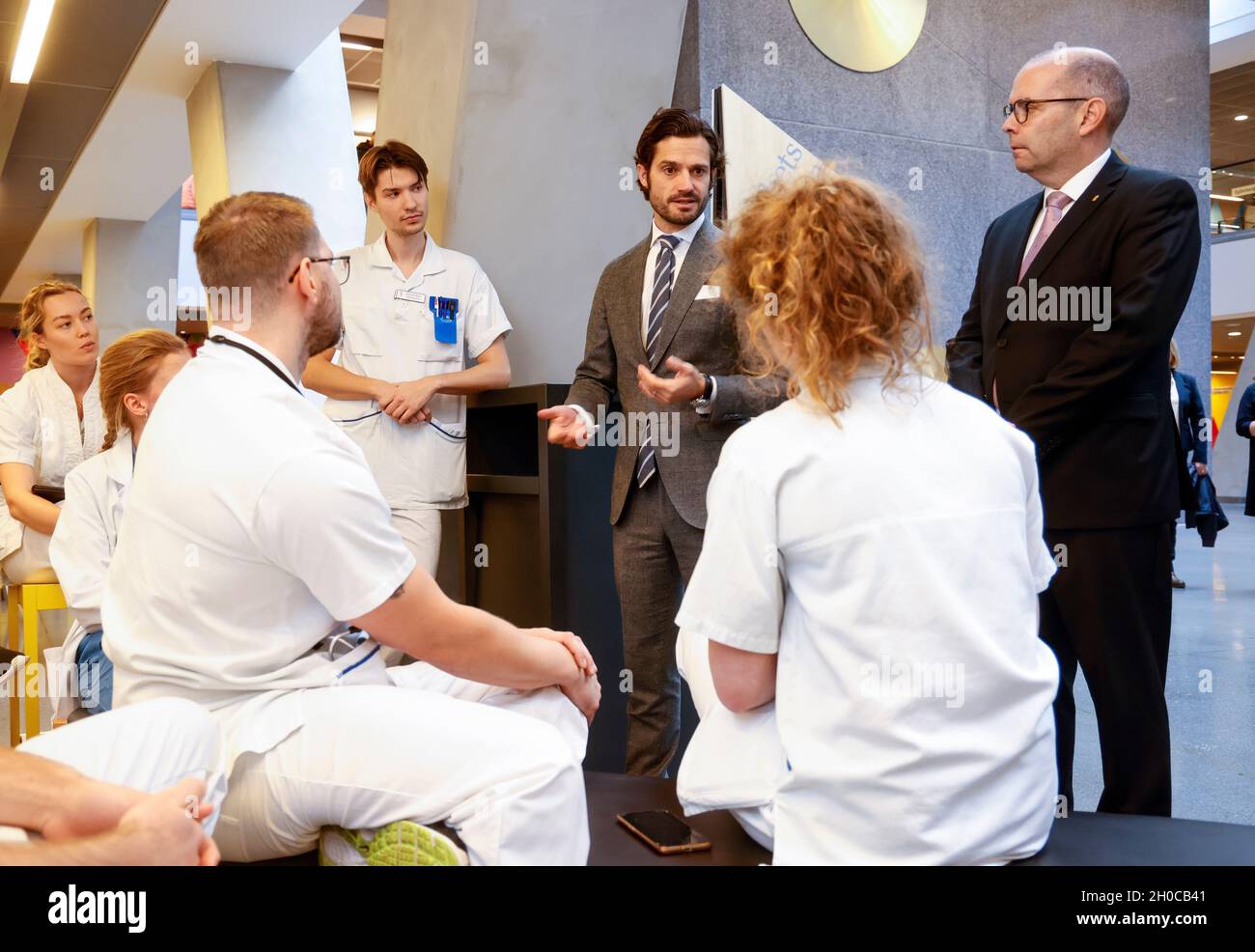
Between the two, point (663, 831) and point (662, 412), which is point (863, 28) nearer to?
point (662, 412)

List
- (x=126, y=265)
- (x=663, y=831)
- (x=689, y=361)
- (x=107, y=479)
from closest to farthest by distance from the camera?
(x=663, y=831)
(x=689, y=361)
(x=107, y=479)
(x=126, y=265)

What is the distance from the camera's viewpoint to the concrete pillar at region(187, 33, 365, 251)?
581 centimetres

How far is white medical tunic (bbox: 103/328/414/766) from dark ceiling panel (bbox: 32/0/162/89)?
4817 millimetres

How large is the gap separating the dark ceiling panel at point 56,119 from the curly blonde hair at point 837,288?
6.86 metres

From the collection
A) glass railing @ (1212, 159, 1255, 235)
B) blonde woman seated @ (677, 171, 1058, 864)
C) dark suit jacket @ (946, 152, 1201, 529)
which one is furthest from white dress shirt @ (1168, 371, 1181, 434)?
glass railing @ (1212, 159, 1255, 235)

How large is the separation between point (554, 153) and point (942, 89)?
1.67 metres

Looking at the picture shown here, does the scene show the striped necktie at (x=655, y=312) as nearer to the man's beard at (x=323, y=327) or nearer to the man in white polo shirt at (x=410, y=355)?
the man in white polo shirt at (x=410, y=355)

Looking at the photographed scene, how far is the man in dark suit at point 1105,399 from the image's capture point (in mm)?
2107

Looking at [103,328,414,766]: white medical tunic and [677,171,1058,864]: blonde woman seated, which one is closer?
[677,171,1058,864]: blonde woman seated

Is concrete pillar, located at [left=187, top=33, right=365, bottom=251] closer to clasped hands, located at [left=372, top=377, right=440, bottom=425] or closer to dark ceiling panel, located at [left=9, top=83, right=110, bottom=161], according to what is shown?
dark ceiling panel, located at [left=9, top=83, right=110, bottom=161]

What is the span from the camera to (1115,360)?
212 cm

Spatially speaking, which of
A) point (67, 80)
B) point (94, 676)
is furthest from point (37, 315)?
point (67, 80)

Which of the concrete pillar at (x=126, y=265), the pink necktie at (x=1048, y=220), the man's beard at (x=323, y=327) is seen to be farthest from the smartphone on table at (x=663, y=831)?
the concrete pillar at (x=126, y=265)

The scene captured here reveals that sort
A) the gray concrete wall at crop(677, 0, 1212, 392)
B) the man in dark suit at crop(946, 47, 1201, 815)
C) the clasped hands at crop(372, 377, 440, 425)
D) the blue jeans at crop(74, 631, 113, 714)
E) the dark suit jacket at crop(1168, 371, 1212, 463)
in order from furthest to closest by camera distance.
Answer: the dark suit jacket at crop(1168, 371, 1212, 463)
the gray concrete wall at crop(677, 0, 1212, 392)
the clasped hands at crop(372, 377, 440, 425)
the blue jeans at crop(74, 631, 113, 714)
the man in dark suit at crop(946, 47, 1201, 815)
